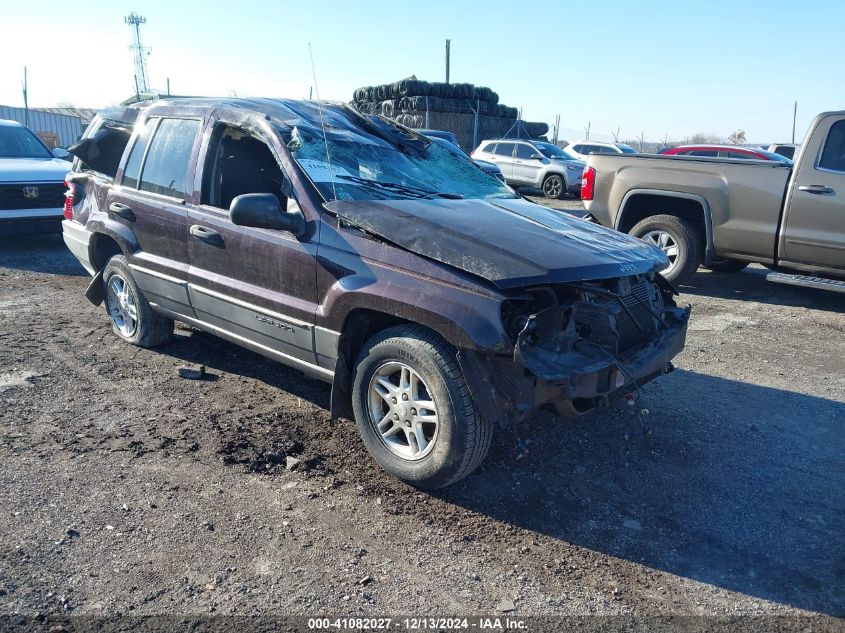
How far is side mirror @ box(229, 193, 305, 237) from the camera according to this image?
364 cm

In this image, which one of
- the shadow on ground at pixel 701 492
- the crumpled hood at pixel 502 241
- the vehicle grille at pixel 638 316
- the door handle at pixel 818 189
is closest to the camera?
the shadow on ground at pixel 701 492

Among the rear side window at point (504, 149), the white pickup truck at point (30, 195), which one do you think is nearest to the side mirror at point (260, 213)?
the white pickup truck at point (30, 195)

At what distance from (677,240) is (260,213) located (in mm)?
5844

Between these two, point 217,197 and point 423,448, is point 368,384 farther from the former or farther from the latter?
point 217,197

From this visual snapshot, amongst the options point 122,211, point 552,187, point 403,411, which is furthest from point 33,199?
point 552,187

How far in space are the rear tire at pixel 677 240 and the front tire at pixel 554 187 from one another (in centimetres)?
1116

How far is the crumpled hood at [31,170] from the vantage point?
9188 mm

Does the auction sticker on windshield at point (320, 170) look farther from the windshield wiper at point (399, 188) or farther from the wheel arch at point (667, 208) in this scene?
the wheel arch at point (667, 208)

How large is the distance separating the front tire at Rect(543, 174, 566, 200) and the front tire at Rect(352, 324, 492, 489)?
16.5m

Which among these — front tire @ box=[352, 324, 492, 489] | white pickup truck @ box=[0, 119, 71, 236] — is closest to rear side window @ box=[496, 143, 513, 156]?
white pickup truck @ box=[0, 119, 71, 236]

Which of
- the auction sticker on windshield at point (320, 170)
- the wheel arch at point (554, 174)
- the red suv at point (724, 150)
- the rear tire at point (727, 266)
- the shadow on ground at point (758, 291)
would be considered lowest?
the shadow on ground at point (758, 291)

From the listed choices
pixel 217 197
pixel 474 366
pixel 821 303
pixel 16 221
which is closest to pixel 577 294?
pixel 474 366

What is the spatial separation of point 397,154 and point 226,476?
7.57ft

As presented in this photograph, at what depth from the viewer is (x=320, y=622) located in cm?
260
